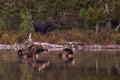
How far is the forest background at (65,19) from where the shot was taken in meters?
55.2

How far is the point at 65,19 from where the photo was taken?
63.0 meters

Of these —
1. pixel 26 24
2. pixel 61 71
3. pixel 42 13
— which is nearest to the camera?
pixel 61 71

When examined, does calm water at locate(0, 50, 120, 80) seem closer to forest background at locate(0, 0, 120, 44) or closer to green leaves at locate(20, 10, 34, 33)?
A: forest background at locate(0, 0, 120, 44)

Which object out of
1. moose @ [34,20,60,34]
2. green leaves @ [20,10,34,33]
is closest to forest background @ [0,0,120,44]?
green leaves @ [20,10,34,33]

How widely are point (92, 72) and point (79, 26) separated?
33982 millimetres

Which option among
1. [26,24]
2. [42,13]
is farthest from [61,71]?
[42,13]

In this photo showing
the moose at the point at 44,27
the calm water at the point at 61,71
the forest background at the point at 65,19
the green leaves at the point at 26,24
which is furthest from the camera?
the moose at the point at 44,27

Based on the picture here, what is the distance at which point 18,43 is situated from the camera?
57156 millimetres

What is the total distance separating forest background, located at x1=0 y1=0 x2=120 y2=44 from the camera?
55250 mm

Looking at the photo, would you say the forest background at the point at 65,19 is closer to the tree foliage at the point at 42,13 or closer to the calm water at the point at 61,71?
the tree foliage at the point at 42,13

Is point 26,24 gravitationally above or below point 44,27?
above

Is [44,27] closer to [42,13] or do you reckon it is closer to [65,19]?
[42,13]

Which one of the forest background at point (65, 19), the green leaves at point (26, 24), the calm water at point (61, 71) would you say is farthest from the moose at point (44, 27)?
the calm water at point (61, 71)

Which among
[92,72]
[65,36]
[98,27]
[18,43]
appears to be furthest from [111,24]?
[92,72]
